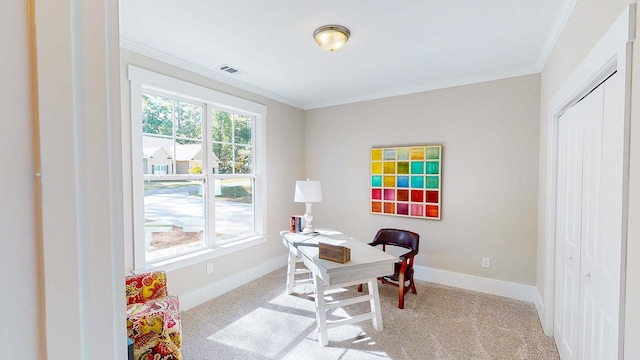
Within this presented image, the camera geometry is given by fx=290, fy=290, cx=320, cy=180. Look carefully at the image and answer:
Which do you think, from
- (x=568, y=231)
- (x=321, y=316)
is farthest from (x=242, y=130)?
(x=568, y=231)

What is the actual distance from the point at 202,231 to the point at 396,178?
2.43m

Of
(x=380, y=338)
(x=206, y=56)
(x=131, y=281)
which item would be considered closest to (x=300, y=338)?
(x=380, y=338)

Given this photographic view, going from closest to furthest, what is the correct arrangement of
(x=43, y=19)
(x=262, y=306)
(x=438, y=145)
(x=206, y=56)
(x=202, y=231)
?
1. (x=43, y=19)
2. (x=206, y=56)
3. (x=262, y=306)
4. (x=202, y=231)
5. (x=438, y=145)

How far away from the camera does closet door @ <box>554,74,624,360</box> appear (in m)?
1.21

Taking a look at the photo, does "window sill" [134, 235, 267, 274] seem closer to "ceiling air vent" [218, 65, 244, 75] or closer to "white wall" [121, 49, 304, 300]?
"white wall" [121, 49, 304, 300]

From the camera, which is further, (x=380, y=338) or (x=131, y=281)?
(x=380, y=338)

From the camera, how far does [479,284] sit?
3309mm

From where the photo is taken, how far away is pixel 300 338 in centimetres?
243

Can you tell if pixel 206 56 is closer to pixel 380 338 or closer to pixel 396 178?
pixel 396 178

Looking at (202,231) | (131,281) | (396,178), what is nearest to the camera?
(131,281)

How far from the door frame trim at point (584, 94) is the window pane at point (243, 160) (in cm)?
317

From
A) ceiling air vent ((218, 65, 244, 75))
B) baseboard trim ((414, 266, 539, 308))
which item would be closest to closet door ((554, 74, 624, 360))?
baseboard trim ((414, 266, 539, 308))

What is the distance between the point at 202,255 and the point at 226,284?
501 mm

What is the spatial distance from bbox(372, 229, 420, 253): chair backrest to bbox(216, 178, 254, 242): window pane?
1657mm
